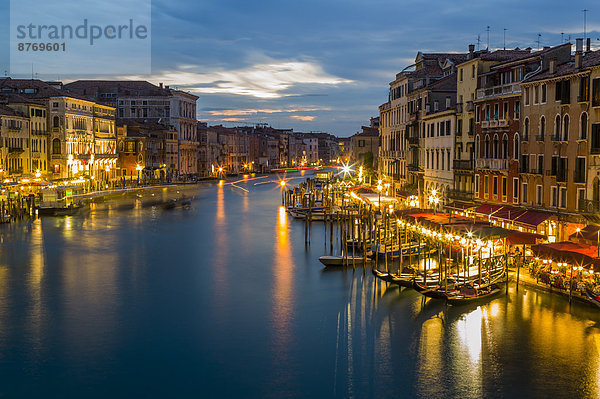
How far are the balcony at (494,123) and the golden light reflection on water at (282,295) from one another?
10064 mm

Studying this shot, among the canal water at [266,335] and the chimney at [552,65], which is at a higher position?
the chimney at [552,65]

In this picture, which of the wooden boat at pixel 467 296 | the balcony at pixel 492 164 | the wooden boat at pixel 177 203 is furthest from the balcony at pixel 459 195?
the wooden boat at pixel 177 203

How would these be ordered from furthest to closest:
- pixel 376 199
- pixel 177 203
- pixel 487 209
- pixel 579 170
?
pixel 177 203 → pixel 376 199 → pixel 487 209 → pixel 579 170

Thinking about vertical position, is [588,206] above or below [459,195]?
above

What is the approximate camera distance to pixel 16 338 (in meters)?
17.2

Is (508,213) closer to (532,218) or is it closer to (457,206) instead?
(532,218)

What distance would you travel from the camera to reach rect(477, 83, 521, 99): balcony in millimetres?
26825

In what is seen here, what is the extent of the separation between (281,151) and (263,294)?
134 m

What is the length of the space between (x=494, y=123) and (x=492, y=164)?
1.72 metres

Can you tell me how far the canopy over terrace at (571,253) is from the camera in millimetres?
18125

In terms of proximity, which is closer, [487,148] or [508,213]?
[508,213]

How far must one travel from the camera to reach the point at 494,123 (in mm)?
28500

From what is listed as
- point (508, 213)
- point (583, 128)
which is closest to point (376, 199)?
point (508, 213)

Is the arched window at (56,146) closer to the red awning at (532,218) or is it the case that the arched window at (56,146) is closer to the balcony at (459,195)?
the balcony at (459,195)
